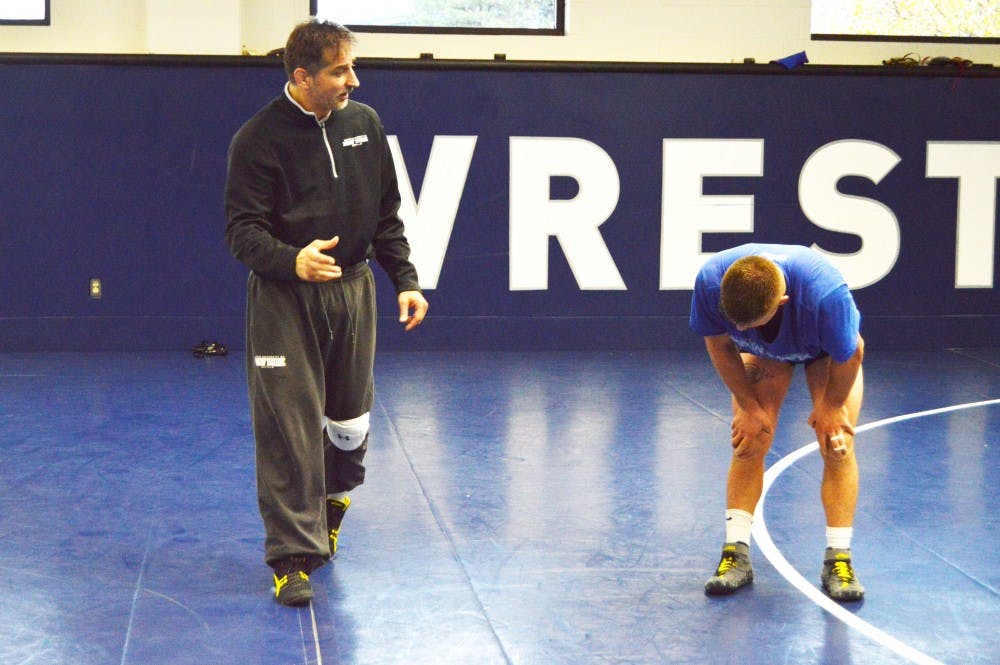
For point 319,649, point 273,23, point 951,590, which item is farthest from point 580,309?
point 319,649

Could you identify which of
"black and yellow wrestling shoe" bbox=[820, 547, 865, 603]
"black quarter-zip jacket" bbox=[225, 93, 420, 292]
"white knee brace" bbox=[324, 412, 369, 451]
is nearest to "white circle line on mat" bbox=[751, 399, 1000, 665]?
"black and yellow wrestling shoe" bbox=[820, 547, 865, 603]

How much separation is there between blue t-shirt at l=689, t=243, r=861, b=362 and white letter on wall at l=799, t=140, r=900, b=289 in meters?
5.34

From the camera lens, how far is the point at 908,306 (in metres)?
9.70

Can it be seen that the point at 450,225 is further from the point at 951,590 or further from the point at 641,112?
the point at 951,590

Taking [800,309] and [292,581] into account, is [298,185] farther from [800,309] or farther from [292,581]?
[800,309]

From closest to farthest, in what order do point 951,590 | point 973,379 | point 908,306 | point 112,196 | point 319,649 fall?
point 319,649 < point 951,590 < point 973,379 < point 112,196 < point 908,306

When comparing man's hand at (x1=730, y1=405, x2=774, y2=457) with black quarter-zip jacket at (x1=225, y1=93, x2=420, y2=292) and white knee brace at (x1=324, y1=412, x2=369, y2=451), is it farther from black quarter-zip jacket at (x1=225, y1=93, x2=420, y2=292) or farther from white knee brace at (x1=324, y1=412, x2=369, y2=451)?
black quarter-zip jacket at (x1=225, y1=93, x2=420, y2=292)

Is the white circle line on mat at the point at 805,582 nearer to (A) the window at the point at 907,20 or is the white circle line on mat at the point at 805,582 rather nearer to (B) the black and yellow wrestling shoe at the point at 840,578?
(B) the black and yellow wrestling shoe at the point at 840,578

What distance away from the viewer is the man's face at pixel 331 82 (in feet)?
14.1

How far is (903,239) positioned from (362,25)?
13.6ft

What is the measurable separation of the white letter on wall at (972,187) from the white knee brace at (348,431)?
619 centimetres

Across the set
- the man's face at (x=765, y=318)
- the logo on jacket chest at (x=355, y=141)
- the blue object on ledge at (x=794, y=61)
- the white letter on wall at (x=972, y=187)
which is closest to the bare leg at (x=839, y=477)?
the man's face at (x=765, y=318)

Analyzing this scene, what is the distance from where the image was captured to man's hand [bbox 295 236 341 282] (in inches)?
163

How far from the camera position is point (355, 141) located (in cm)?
452
